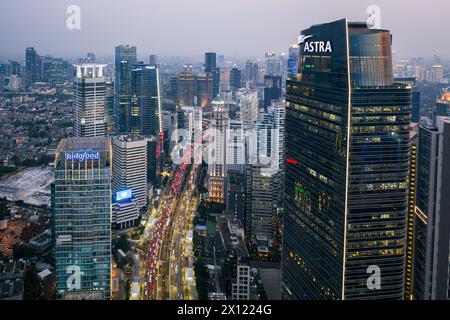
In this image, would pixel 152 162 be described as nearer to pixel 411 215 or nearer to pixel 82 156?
pixel 82 156

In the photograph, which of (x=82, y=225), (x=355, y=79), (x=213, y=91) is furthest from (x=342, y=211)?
(x=213, y=91)

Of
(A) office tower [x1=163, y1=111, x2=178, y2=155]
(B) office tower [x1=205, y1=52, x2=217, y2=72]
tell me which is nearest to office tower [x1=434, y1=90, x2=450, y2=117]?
(B) office tower [x1=205, y1=52, x2=217, y2=72]

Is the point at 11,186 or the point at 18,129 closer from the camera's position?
the point at 11,186

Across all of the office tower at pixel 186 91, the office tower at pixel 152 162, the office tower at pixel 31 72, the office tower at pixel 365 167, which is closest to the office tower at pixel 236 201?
the office tower at pixel 152 162

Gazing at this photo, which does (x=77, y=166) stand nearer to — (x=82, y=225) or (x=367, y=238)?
(x=82, y=225)

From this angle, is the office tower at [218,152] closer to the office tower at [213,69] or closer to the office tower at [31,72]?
the office tower at [213,69]

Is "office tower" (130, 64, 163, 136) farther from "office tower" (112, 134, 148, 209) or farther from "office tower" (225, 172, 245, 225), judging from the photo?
"office tower" (225, 172, 245, 225)

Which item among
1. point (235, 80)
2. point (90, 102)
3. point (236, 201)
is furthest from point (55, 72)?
point (235, 80)
